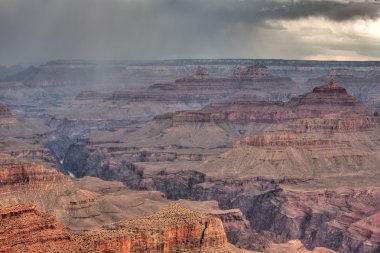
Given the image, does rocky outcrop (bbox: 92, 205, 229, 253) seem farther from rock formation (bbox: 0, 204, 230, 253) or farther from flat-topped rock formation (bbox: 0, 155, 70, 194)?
flat-topped rock formation (bbox: 0, 155, 70, 194)

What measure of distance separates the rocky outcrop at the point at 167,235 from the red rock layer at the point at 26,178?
47159 millimetres

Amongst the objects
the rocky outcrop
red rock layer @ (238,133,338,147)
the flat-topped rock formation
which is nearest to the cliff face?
the rocky outcrop

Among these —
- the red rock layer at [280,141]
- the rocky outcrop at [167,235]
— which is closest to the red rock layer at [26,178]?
the rocky outcrop at [167,235]

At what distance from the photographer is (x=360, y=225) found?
11569cm

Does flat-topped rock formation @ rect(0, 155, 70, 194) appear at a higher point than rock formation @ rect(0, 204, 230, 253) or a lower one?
lower

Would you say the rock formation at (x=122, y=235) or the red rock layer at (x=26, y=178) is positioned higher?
the rock formation at (x=122, y=235)

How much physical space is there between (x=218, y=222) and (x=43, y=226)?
19095 millimetres

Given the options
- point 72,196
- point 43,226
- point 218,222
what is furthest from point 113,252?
point 72,196

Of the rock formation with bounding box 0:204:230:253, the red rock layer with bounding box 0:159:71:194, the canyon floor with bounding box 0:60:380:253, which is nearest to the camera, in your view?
the rock formation with bounding box 0:204:230:253

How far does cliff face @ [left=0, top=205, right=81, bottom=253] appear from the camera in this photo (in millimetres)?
55406

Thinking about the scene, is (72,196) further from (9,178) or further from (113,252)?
(113,252)

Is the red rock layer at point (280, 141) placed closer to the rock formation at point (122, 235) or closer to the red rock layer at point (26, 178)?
the red rock layer at point (26, 178)

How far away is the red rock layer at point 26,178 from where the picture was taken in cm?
11525

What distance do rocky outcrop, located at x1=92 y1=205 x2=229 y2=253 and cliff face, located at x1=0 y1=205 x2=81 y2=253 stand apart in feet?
11.4
